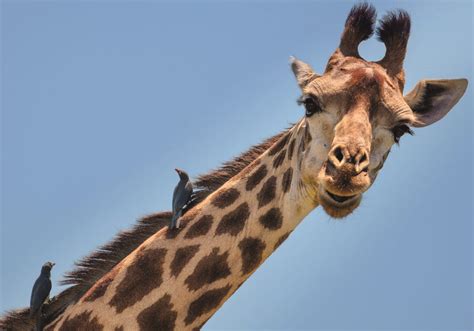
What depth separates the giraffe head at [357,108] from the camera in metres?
10.5

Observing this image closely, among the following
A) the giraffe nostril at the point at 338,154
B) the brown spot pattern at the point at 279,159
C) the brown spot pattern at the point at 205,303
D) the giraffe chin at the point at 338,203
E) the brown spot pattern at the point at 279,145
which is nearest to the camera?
the giraffe nostril at the point at 338,154

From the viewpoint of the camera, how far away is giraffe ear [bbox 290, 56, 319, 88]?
38.4 ft

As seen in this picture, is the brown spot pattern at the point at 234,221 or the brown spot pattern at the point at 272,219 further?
the brown spot pattern at the point at 234,221

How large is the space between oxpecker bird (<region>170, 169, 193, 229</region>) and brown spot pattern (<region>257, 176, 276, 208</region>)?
92 cm

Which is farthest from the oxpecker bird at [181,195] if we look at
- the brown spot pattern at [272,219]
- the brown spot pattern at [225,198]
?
the brown spot pattern at [272,219]

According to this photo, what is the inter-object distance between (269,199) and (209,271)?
3.33 ft

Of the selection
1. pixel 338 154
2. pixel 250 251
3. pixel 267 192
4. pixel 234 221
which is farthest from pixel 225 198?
pixel 338 154

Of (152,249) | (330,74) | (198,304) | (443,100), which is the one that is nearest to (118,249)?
(152,249)

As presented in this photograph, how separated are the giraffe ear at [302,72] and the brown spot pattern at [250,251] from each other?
1756mm

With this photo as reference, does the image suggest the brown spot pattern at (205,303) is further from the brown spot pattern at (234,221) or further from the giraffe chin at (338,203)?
the giraffe chin at (338,203)

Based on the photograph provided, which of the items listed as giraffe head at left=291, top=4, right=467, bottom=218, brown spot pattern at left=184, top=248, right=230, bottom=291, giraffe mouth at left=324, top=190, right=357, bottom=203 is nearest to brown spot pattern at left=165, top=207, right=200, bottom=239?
brown spot pattern at left=184, top=248, right=230, bottom=291

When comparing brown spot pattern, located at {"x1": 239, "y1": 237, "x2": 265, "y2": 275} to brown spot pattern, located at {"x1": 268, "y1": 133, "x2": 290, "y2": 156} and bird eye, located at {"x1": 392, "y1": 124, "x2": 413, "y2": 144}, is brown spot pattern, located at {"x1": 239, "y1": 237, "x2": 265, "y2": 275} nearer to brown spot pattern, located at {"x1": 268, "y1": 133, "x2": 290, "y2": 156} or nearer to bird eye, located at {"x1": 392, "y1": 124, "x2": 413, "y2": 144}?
brown spot pattern, located at {"x1": 268, "y1": 133, "x2": 290, "y2": 156}

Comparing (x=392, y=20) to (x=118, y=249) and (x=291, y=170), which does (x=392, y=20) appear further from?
(x=118, y=249)

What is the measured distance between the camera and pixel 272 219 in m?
11.6
